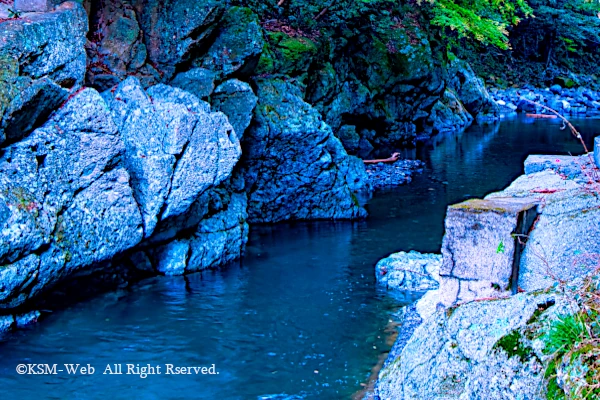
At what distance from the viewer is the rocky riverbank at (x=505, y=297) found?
370 centimetres

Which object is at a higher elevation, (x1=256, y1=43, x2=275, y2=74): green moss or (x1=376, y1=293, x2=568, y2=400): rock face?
(x1=256, y1=43, x2=275, y2=74): green moss

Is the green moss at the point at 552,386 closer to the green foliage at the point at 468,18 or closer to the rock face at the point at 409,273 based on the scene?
the rock face at the point at 409,273

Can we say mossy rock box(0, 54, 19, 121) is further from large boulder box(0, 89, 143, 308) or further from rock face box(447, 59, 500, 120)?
rock face box(447, 59, 500, 120)

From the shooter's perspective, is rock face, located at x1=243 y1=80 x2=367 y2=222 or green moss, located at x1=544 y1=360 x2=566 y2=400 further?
rock face, located at x1=243 y1=80 x2=367 y2=222

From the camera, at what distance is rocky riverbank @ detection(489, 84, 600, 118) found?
36.3 m

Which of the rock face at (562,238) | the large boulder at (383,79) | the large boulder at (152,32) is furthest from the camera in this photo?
the large boulder at (383,79)

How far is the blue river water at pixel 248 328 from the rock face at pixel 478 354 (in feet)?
7.32

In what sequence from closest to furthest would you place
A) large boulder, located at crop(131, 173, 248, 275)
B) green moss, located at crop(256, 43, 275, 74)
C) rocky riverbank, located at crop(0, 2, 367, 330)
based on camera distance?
1. rocky riverbank, located at crop(0, 2, 367, 330)
2. large boulder, located at crop(131, 173, 248, 275)
3. green moss, located at crop(256, 43, 275, 74)

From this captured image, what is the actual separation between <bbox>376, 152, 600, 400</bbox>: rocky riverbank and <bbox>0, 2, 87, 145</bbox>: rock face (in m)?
6.30

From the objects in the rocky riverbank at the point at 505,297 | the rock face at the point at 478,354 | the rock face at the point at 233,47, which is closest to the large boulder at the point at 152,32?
the rock face at the point at 233,47

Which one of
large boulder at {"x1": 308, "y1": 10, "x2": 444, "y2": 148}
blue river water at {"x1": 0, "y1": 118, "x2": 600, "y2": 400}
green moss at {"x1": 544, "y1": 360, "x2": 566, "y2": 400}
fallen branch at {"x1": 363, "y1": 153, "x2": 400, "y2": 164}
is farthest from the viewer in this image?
large boulder at {"x1": 308, "y1": 10, "x2": 444, "y2": 148}

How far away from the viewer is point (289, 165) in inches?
578

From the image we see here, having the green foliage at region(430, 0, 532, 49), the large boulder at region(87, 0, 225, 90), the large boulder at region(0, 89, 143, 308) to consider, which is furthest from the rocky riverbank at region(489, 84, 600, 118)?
the large boulder at region(0, 89, 143, 308)

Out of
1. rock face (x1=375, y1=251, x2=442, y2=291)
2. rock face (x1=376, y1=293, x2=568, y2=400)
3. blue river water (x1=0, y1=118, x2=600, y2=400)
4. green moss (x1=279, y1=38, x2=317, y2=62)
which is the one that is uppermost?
green moss (x1=279, y1=38, x2=317, y2=62)
